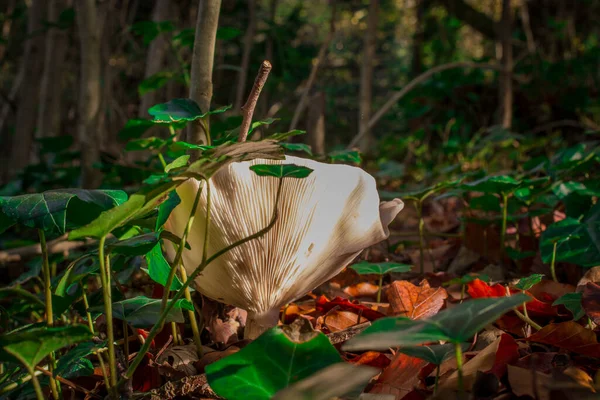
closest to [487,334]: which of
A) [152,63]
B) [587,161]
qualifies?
[587,161]

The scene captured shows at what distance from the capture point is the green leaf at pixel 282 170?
2.44ft

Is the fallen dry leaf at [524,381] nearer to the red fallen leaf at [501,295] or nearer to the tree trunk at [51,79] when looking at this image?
the red fallen leaf at [501,295]

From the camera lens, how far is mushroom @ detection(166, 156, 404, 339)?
2.76 ft

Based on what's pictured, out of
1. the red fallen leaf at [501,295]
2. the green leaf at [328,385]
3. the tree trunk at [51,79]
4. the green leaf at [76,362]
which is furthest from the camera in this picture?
the tree trunk at [51,79]

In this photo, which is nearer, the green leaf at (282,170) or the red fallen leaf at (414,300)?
the green leaf at (282,170)

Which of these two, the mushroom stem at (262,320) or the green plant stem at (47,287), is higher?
the green plant stem at (47,287)

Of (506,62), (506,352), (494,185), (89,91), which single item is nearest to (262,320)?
(506,352)

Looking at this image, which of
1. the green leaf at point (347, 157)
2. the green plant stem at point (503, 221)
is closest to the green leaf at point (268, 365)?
the green leaf at point (347, 157)

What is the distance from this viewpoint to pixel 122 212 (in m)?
0.70

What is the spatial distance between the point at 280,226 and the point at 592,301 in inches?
21.0

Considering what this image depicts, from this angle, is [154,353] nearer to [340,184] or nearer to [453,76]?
[340,184]

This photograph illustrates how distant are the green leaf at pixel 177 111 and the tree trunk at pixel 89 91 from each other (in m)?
1.50

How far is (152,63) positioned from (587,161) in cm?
243

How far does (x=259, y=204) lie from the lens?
847mm
